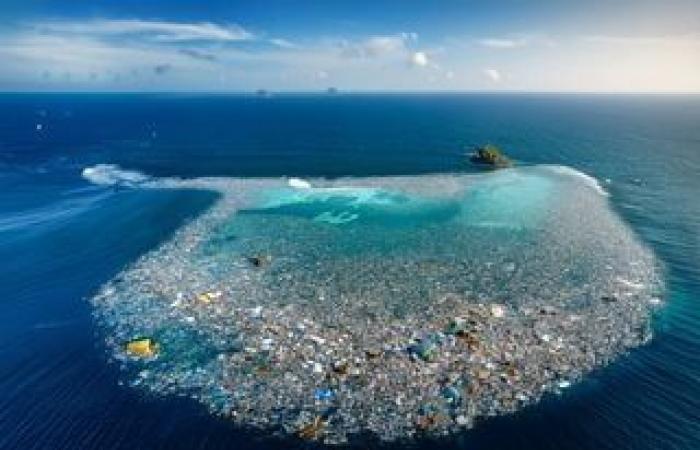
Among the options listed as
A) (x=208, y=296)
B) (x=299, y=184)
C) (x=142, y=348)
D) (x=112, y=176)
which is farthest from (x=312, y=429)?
(x=112, y=176)

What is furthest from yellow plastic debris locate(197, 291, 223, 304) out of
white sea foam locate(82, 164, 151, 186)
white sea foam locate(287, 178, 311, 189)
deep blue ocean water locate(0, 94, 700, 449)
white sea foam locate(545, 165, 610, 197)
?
white sea foam locate(545, 165, 610, 197)

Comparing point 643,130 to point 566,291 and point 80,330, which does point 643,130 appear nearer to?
point 566,291

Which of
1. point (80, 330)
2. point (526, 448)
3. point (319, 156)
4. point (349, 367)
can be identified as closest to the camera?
point (526, 448)

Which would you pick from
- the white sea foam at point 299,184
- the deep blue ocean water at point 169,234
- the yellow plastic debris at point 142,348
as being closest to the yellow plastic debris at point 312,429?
the deep blue ocean water at point 169,234

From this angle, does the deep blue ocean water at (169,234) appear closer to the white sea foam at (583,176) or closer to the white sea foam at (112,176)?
the white sea foam at (583,176)

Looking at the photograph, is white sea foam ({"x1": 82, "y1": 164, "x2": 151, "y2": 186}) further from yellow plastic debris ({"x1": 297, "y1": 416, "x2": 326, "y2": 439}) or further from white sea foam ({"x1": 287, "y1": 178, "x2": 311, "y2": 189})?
yellow plastic debris ({"x1": 297, "y1": 416, "x2": 326, "y2": 439})

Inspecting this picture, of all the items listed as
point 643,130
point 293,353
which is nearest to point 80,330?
point 293,353
